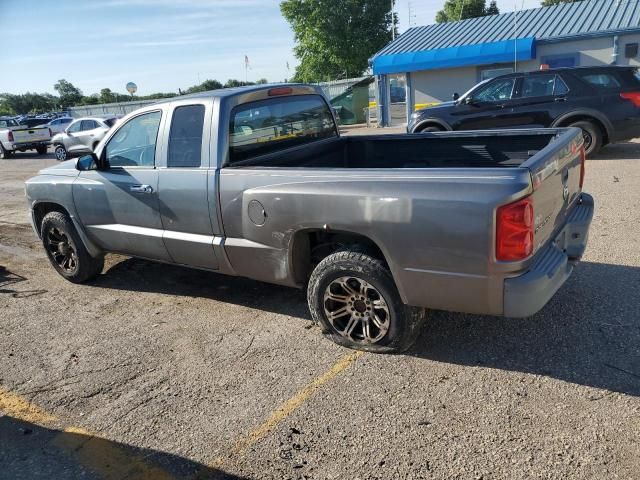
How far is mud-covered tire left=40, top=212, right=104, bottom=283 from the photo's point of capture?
538 cm

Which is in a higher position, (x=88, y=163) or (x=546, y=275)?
(x=88, y=163)

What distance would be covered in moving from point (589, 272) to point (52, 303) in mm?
5074

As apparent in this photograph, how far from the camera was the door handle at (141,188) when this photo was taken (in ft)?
14.8

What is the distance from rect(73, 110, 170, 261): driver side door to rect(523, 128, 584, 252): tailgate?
3012mm

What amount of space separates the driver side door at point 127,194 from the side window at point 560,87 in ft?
28.1

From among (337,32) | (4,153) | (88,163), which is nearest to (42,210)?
(88,163)

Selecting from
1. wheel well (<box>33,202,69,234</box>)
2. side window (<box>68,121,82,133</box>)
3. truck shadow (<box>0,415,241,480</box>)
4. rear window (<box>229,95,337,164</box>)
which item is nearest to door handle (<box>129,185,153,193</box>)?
rear window (<box>229,95,337,164</box>)

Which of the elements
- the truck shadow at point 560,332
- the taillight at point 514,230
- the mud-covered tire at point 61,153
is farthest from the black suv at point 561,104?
the mud-covered tire at point 61,153

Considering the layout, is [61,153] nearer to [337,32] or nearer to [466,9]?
[337,32]

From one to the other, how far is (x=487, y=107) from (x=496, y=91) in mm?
368

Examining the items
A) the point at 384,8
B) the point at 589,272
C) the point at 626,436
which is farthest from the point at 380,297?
the point at 384,8

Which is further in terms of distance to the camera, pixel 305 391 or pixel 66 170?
pixel 66 170

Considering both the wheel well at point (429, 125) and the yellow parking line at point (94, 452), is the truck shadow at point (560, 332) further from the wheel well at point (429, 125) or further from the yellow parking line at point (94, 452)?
the wheel well at point (429, 125)

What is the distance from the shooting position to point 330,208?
3.41 m
